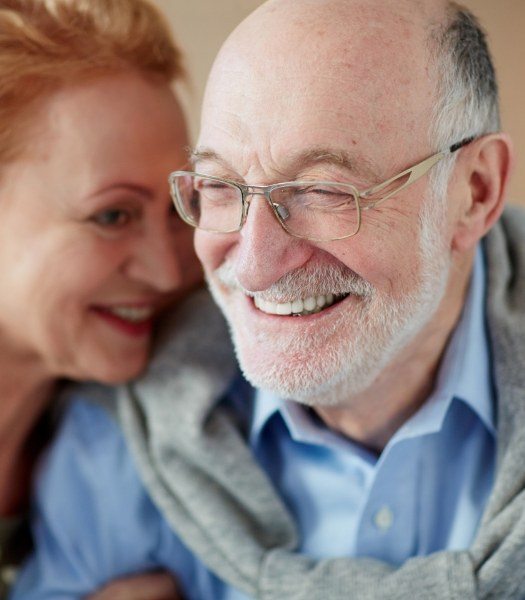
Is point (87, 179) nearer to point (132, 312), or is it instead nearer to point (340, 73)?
point (132, 312)

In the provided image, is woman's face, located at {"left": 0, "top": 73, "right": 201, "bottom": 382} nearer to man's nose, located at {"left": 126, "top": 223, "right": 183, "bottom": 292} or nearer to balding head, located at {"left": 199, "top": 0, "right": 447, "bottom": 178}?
man's nose, located at {"left": 126, "top": 223, "right": 183, "bottom": 292}

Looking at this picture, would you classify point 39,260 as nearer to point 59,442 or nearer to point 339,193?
point 59,442

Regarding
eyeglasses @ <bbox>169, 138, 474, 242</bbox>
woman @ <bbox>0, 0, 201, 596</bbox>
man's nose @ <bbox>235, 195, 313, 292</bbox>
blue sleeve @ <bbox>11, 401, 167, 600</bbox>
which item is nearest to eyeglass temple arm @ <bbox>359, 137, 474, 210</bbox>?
eyeglasses @ <bbox>169, 138, 474, 242</bbox>

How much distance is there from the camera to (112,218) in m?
1.46

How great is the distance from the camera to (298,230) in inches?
43.6

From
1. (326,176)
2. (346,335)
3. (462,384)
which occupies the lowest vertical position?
(462,384)

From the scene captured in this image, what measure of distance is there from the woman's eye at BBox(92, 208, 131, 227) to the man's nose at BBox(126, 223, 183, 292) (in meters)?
0.04

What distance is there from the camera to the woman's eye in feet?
4.73

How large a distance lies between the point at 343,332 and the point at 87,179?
0.56 metres

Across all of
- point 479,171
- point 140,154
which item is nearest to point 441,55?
point 479,171

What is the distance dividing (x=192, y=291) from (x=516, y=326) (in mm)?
676

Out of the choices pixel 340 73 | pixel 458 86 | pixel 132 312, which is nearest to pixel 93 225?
pixel 132 312

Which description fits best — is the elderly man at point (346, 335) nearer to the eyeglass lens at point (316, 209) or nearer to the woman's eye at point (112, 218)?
the eyeglass lens at point (316, 209)

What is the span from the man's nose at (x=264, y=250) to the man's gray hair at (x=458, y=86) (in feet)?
0.73
